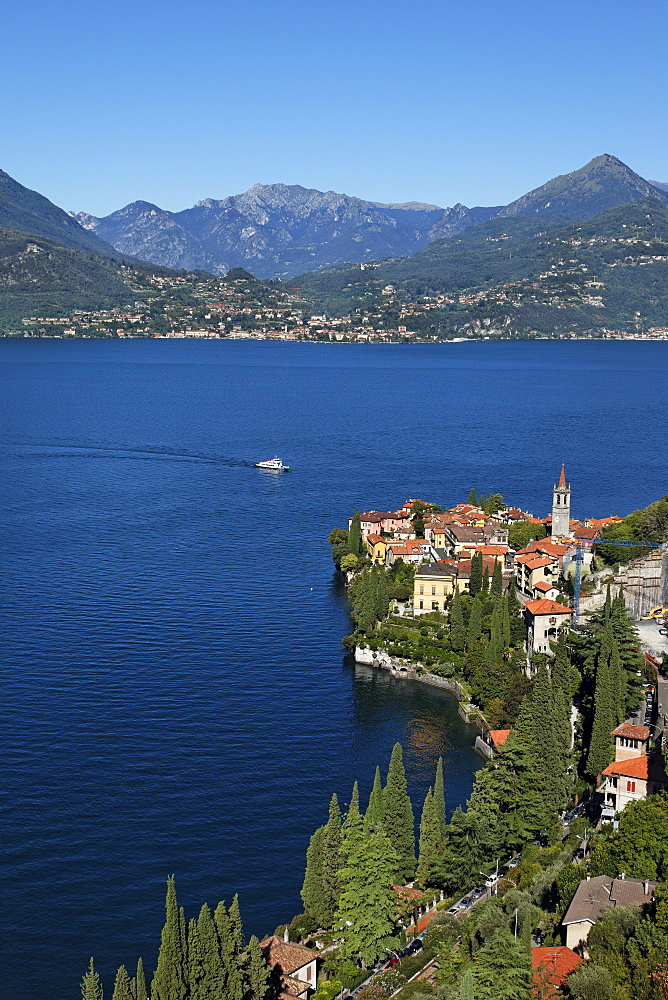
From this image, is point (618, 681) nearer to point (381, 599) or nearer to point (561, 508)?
point (381, 599)

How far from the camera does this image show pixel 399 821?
32.2 m

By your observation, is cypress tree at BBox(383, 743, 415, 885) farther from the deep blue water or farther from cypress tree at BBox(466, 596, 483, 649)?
cypress tree at BBox(466, 596, 483, 649)

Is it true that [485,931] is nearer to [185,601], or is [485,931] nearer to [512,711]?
[512,711]

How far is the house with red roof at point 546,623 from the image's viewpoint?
48250 mm

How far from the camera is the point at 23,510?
81062 millimetres

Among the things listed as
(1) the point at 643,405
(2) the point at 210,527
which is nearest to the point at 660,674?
(2) the point at 210,527

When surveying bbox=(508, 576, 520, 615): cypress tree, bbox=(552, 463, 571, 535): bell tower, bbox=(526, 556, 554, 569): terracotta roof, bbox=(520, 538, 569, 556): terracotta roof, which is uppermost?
bbox=(552, 463, 571, 535): bell tower

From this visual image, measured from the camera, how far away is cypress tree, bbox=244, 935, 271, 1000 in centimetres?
2503

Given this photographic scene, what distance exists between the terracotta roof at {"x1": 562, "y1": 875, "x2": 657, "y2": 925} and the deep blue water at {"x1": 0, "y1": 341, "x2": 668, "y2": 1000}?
9009mm

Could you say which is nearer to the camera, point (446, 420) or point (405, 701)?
point (405, 701)

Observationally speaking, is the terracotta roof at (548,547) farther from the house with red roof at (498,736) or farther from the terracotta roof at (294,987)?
the terracotta roof at (294,987)

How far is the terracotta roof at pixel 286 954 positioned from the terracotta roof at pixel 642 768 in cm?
1097

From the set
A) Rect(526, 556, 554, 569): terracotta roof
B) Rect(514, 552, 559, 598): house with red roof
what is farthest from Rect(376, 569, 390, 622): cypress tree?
Rect(526, 556, 554, 569): terracotta roof

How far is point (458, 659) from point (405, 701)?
3501 millimetres
